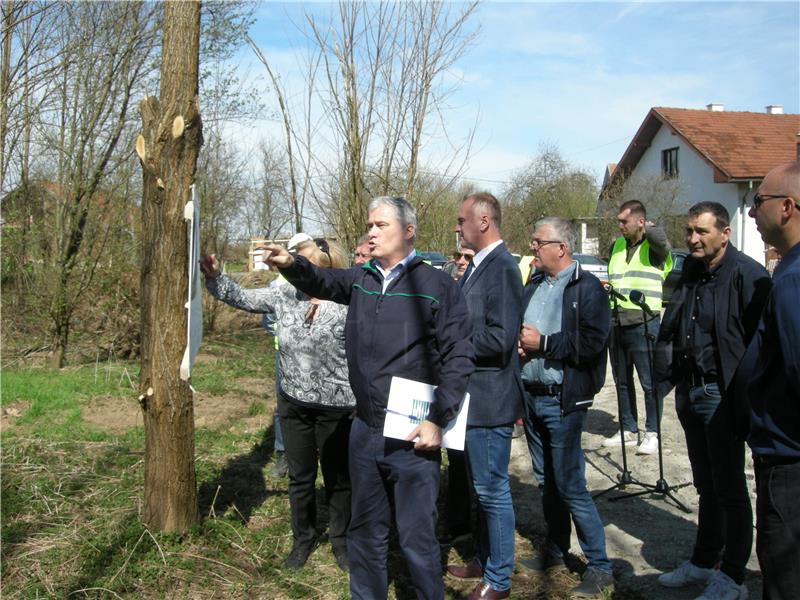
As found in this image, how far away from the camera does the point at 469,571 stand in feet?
13.8

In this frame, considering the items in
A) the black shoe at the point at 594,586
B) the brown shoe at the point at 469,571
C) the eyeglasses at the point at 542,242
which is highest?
the eyeglasses at the point at 542,242

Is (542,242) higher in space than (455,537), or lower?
higher

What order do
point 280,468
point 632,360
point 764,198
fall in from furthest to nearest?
1. point 632,360
2. point 280,468
3. point 764,198

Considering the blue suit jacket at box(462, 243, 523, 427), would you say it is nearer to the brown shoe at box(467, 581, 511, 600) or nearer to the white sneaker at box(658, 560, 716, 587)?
the brown shoe at box(467, 581, 511, 600)

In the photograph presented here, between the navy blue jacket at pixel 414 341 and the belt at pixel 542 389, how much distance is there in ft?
2.73

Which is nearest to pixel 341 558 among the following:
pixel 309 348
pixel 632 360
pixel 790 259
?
pixel 309 348

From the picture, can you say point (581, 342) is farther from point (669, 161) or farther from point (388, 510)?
point (669, 161)

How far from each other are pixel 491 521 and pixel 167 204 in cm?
254

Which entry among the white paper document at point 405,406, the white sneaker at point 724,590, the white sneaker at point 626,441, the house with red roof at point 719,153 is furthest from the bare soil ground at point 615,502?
the house with red roof at point 719,153

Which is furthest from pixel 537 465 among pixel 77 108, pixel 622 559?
pixel 77 108

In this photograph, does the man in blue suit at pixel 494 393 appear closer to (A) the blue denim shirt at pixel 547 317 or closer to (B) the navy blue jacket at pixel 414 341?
(A) the blue denim shirt at pixel 547 317

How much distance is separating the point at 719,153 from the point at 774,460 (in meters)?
27.9

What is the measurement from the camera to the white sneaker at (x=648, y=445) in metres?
6.30

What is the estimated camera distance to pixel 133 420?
752 centimetres
